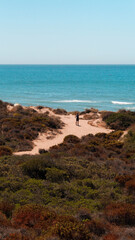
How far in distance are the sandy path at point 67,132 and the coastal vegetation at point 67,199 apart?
526 cm

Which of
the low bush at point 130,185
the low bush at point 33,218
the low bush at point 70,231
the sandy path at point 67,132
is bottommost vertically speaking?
the sandy path at point 67,132

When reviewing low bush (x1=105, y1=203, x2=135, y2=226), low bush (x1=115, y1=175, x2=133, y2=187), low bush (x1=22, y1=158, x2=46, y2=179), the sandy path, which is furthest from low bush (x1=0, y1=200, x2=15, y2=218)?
the sandy path

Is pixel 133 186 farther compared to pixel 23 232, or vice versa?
pixel 133 186

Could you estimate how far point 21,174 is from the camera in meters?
10.4

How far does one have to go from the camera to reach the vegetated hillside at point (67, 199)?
235 inches

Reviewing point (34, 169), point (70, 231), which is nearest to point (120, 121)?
point (34, 169)

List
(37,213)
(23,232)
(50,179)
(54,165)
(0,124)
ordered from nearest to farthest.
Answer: (23,232) < (37,213) < (50,179) < (54,165) < (0,124)

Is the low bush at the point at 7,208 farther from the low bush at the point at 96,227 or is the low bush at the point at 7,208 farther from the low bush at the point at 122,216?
the low bush at the point at 122,216

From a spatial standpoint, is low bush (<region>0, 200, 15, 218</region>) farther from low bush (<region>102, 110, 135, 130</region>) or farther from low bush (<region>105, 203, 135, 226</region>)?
low bush (<region>102, 110, 135, 130</region>)

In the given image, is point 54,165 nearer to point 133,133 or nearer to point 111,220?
point 111,220

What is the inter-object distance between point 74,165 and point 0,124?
13817mm

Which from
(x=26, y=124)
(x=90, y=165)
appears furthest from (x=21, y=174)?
(x=26, y=124)

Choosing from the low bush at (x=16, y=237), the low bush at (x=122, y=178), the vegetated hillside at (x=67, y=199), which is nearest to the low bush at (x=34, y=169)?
the vegetated hillside at (x=67, y=199)

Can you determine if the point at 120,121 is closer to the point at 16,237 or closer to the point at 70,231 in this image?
the point at 70,231
